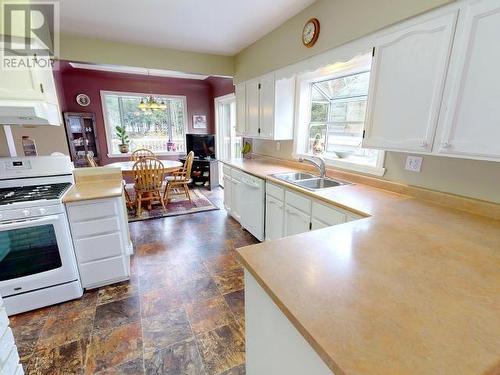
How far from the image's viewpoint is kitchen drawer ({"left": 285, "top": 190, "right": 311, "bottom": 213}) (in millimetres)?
2040

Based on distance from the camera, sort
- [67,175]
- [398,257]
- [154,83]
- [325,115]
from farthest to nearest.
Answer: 1. [154,83]
2. [325,115]
3. [67,175]
4. [398,257]

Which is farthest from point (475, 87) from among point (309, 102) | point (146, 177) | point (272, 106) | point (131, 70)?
point (131, 70)

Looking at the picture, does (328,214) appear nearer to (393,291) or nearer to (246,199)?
(393,291)

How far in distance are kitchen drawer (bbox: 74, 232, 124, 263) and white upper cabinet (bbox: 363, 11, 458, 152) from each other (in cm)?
225

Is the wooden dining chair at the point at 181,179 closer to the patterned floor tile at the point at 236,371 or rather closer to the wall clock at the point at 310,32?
the wall clock at the point at 310,32

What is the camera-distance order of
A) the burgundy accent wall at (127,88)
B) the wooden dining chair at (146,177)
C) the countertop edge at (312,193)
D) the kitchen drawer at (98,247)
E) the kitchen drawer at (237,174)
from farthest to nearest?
the burgundy accent wall at (127,88) < the wooden dining chair at (146,177) < the kitchen drawer at (237,174) < the kitchen drawer at (98,247) < the countertop edge at (312,193)

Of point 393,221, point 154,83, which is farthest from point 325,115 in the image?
point 154,83

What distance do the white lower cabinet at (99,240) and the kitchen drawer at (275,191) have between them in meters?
1.43

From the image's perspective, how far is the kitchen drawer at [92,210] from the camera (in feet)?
6.37

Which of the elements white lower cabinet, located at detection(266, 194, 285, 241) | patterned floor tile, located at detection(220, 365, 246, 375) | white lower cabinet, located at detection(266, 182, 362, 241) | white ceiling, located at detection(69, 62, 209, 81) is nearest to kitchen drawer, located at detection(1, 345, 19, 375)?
patterned floor tile, located at detection(220, 365, 246, 375)

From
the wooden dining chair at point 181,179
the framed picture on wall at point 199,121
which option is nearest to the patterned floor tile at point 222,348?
the wooden dining chair at point 181,179

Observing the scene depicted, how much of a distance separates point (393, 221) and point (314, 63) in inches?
69.8

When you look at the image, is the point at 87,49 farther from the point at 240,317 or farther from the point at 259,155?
the point at 240,317

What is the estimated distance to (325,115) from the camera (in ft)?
9.48
